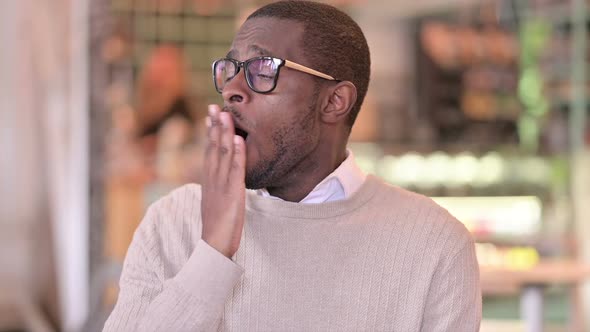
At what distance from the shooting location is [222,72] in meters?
1.50

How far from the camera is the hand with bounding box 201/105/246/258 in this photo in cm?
137

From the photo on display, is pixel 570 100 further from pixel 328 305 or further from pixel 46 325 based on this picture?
pixel 328 305

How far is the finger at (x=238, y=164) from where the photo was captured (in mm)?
1374

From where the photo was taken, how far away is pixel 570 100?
568 centimetres

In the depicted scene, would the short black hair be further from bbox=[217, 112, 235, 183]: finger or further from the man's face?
bbox=[217, 112, 235, 183]: finger

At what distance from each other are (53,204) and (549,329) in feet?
10.3

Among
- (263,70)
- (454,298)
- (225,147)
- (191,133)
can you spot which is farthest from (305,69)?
(191,133)

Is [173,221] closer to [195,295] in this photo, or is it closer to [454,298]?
[195,295]

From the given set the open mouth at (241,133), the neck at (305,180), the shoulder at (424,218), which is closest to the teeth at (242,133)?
the open mouth at (241,133)

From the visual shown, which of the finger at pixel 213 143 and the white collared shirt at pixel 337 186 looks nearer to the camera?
the finger at pixel 213 143

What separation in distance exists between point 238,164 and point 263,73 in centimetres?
14

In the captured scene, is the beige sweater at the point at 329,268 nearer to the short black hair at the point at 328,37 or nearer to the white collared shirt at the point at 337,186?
the white collared shirt at the point at 337,186

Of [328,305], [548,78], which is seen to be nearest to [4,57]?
[548,78]

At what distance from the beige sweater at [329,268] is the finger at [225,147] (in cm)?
16
